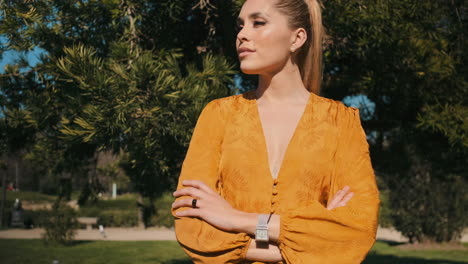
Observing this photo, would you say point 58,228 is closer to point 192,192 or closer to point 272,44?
point 192,192

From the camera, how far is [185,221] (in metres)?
2.29

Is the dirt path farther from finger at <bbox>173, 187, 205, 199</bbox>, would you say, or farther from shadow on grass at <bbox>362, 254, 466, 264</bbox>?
finger at <bbox>173, 187, 205, 199</bbox>

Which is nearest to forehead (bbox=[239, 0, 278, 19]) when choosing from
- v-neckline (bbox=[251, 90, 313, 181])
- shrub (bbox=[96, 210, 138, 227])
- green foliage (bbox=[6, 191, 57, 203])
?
v-neckline (bbox=[251, 90, 313, 181])

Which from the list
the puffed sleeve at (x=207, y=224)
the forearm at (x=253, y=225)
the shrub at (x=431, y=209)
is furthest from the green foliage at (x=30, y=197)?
the forearm at (x=253, y=225)

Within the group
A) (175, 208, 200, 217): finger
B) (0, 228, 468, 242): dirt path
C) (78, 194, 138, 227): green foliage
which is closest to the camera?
(175, 208, 200, 217): finger

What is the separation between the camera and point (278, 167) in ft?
7.88

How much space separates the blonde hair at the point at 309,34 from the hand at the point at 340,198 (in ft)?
1.99

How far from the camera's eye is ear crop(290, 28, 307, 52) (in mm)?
2489

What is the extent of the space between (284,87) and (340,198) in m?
0.59

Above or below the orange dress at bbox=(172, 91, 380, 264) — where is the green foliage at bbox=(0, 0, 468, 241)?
above

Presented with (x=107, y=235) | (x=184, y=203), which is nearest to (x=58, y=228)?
(x=107, y=235)

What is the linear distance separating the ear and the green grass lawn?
11388mm

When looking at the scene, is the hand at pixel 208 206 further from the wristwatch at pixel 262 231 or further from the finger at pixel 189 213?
the wristwatch at pixel 262 231

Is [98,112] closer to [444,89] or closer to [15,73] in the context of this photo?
[15,73]
